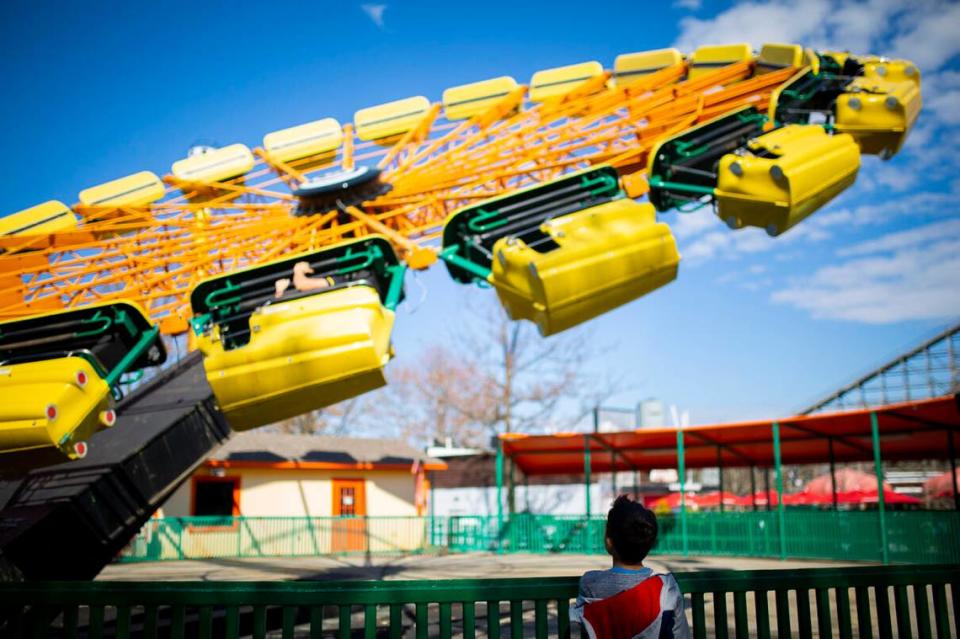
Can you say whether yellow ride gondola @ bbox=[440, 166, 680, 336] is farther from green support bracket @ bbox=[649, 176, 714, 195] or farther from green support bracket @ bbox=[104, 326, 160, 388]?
green support bracket @ bbox=[104, 326, 160, 388]

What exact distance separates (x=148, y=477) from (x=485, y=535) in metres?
19.1

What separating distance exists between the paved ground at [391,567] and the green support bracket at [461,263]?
29.8 feet

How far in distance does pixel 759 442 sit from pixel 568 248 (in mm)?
21560

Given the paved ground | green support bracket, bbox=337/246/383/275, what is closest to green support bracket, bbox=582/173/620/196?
green support bracket, bbox=337/246/383/275

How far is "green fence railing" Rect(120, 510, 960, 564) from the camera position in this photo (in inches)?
748

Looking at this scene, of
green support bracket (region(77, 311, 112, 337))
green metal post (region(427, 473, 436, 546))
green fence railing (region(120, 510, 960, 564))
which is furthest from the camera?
green metal post (region(427, 473, 436, 546))

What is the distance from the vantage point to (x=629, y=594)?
9.48 feet

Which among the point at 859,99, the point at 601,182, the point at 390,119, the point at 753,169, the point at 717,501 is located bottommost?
the point at 717,501

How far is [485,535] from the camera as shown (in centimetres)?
2680

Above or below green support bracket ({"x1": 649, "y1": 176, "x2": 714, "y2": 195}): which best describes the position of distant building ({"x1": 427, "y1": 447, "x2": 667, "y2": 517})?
below

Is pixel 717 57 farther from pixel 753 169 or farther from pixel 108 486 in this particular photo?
pixel 108 486

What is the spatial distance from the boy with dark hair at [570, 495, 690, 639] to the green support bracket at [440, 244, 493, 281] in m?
4.92

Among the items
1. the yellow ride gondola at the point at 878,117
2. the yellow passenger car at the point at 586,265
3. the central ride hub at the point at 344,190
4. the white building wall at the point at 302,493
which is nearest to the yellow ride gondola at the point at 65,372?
the central ride hub at the point at 344,190

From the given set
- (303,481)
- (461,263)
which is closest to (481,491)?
(303,481)
